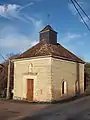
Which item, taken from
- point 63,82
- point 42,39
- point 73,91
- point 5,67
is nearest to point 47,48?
point 42,39

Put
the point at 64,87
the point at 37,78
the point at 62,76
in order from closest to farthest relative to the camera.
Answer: the point at 37,78
the point at 62,76
the point at 64,87

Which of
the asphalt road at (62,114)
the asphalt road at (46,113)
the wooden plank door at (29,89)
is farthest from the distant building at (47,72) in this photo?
the asphalt road at (62,114)

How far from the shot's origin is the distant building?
23.9 meters

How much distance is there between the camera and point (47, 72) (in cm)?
2383

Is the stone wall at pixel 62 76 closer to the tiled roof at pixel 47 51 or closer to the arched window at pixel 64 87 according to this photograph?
the arched window at pixel 64 87

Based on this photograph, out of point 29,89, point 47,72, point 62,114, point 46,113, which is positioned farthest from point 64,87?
point 62,114

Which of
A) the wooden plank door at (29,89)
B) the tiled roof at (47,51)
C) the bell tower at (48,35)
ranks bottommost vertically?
the wooden plank door at (29,89)

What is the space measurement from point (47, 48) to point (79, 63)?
5.39 meters

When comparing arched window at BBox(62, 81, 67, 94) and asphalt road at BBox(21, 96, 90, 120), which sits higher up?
arched window at BBox(62, 81, 67, 94)

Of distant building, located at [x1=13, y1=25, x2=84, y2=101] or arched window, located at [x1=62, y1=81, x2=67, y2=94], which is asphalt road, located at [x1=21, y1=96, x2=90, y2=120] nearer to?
distant building, located at [x1=13, y1=25, x2=84, y2=101]

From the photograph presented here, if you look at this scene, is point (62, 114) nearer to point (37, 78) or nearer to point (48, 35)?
point (37, 78)

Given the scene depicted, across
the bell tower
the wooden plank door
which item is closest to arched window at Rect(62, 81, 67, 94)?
the wooden plank door

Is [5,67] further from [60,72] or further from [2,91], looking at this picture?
[60,72]

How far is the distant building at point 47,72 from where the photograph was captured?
23.9 metres
